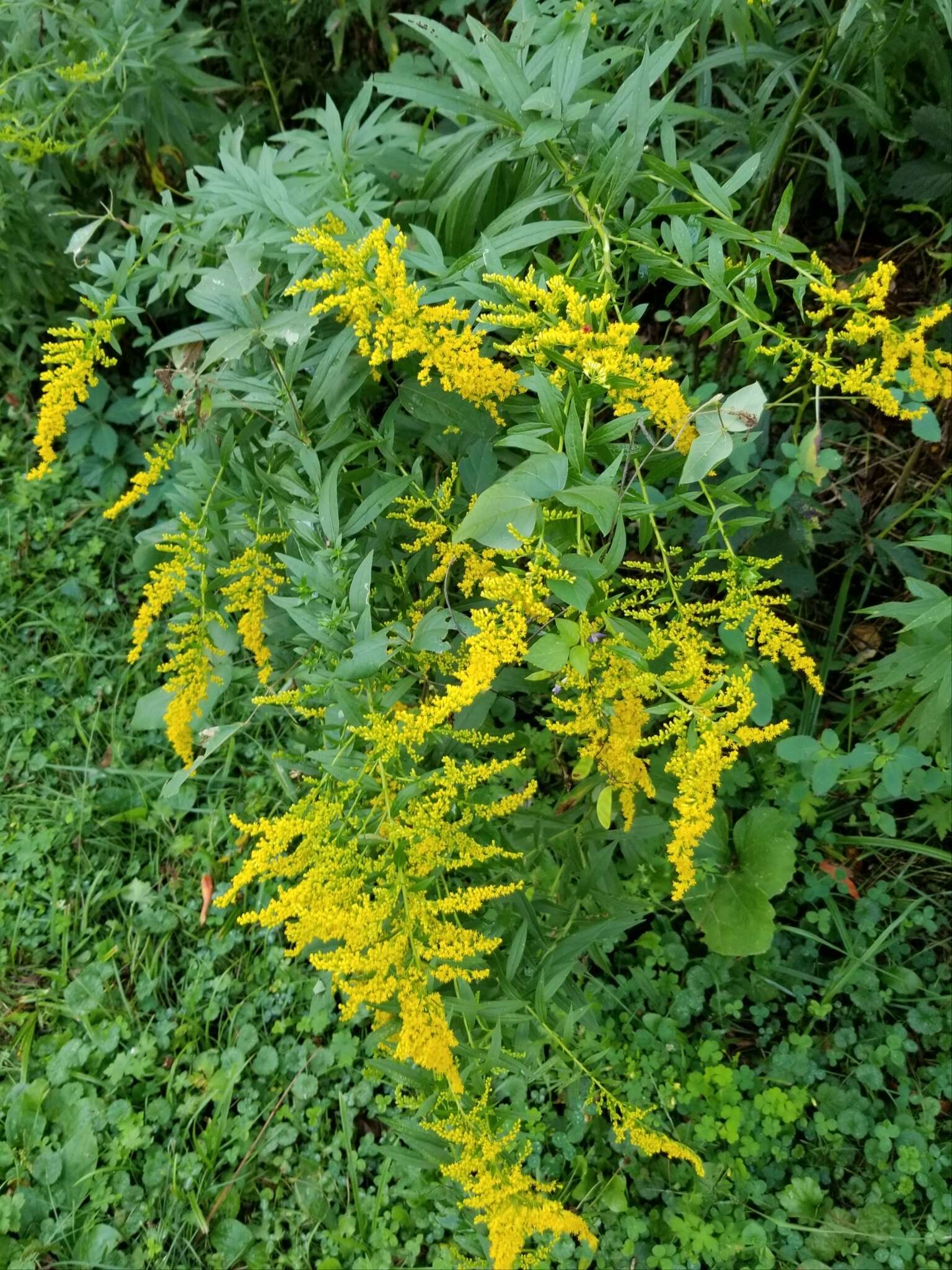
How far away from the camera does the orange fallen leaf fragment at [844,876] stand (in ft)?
8.85

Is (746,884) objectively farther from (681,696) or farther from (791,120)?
(791,120)

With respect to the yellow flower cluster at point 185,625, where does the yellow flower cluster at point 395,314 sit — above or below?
above

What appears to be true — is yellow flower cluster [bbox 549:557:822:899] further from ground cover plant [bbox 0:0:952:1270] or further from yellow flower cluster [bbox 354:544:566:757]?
yellow flower cluster [bbox 354:544:566:757]

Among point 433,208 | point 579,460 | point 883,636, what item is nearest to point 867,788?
point 883,636

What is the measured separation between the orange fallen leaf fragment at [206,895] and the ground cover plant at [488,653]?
0.03m

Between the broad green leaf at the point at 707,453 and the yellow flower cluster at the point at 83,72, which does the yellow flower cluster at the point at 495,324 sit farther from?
the yellow flower cluster at the point at 83,72

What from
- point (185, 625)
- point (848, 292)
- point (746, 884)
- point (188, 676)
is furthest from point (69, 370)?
point (746, 884)

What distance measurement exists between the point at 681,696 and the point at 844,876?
123 centimetres

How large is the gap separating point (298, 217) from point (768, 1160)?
2.65m

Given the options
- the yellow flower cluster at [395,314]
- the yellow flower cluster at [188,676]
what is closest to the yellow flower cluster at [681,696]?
the yellow flower cluster at [395,314]

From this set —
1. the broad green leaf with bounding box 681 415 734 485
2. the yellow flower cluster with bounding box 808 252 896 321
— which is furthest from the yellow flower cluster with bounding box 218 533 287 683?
the yellow flower cluster with bounding box 808 252 896 321

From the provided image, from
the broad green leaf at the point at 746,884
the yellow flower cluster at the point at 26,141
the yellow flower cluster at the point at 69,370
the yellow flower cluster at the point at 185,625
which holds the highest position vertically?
the yellow flower cluster at the point at 26,141

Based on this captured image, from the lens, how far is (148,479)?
2.04m

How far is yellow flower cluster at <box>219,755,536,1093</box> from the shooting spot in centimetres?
151
